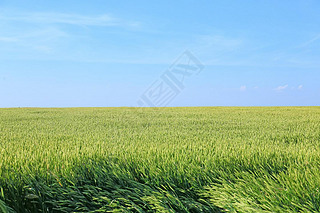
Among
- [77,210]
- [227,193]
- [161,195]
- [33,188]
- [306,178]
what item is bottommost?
[77,210]

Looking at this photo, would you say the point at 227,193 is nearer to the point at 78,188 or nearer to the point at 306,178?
the point at 306,178

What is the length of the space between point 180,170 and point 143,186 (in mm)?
310

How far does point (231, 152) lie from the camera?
216cm

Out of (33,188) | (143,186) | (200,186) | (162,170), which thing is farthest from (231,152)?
(33,188)

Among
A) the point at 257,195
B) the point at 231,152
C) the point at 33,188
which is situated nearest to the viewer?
the point at 257,195

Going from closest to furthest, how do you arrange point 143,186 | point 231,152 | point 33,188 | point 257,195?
point 257,195
point 33,188
point 143,186
point 231,152

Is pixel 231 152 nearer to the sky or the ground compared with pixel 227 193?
nearer to the sky

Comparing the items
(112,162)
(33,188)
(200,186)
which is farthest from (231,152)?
(33,188)

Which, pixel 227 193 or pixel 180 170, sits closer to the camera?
pixel 227 193

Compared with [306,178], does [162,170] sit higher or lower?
lower

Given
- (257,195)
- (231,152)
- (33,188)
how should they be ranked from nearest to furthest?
(257,195) < (33,188) < (231,152)

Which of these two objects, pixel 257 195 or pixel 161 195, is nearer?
pixel 257 195

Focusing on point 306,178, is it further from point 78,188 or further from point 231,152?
point 78,188

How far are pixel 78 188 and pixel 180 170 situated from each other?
809 mm
